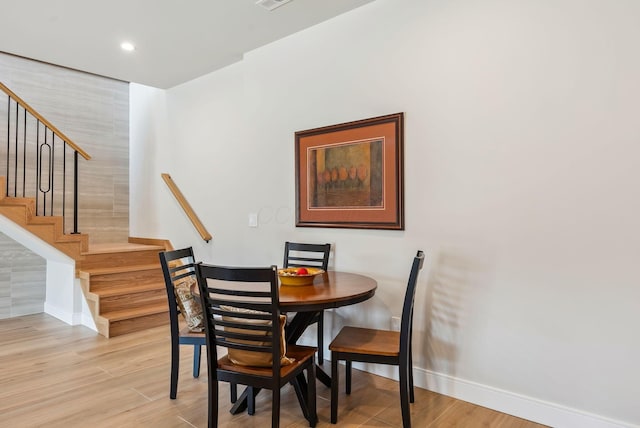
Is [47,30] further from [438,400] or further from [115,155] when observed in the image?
[438,400]

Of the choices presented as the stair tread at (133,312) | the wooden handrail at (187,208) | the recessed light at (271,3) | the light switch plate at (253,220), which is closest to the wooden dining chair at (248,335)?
the light switch plate at (253,220)

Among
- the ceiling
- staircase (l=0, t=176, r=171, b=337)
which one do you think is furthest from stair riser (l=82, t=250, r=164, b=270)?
the ceiling

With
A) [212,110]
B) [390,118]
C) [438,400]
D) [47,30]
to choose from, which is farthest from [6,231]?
[438,400]

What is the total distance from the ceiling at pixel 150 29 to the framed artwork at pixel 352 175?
96cm

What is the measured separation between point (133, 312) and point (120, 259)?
773mm

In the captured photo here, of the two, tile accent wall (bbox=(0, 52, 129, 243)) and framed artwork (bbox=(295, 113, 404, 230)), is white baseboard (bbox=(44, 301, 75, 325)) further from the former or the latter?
framed artwork (bbox=(295, 113, 404, 230))

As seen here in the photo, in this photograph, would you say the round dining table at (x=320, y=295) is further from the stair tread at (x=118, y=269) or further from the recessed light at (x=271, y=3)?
the stair tread at (x=118, y=269)

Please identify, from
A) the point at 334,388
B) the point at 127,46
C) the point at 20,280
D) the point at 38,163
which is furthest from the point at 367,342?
Result: the point at 38,163

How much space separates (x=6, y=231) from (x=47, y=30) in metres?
2.18

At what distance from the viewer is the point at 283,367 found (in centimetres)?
193

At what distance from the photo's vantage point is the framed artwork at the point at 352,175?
111 inches

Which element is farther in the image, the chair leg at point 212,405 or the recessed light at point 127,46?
the recessed light at point 127,46

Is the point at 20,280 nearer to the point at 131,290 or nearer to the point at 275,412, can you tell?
the point at 131,290

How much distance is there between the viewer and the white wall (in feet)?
6.60
